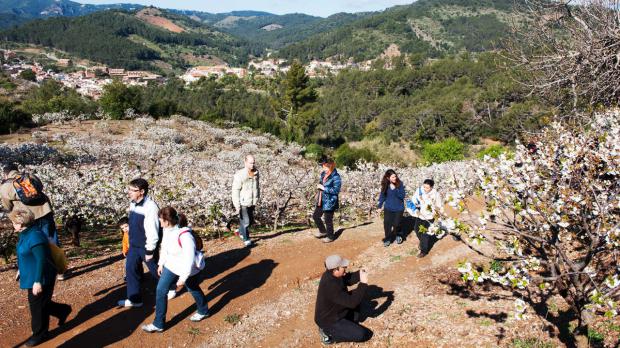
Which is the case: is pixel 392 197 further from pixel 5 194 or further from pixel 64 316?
pixel 5 194

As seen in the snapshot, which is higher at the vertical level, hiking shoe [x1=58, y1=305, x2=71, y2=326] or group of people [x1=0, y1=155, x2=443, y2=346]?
group of people [x1=0, y1=155, x2=443, y2=346]

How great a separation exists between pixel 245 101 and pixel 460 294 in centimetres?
8788

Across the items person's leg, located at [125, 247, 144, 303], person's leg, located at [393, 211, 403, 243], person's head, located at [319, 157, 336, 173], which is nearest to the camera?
person's leg, located at [125, 247, 144, 303]

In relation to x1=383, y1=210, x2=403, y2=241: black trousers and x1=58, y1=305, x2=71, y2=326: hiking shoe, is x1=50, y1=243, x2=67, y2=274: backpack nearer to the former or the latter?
x1=58, y1=305, x2=71, y2=326: hiking shoe

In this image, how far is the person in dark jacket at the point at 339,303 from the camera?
5637mm

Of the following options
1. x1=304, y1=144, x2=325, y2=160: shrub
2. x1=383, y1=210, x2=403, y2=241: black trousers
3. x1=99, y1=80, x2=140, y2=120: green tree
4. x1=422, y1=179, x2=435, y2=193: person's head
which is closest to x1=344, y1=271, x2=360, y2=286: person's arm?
x1=422, y1=179, x2=435, y2=193: person's head

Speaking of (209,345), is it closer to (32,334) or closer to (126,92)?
(32,334)

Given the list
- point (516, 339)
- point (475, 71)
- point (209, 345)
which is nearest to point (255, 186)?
point (209, 345)

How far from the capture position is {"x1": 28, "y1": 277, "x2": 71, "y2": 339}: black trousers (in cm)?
576

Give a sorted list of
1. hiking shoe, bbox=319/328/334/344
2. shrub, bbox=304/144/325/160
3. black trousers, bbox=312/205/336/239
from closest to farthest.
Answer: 1. hiking shoe, bbox=319/328/334/344
2. black trousers, bbox=312/205/336/239
3. shrub, bbox=304/144/325/160

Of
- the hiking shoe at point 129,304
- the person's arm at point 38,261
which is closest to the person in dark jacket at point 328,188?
the hiking shoe at point 129,304

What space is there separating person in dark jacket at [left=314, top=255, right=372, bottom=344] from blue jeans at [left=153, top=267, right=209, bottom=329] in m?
1.90

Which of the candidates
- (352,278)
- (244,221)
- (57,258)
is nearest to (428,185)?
(352,278)

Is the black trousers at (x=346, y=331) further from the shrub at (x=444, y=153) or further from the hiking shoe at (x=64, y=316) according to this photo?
the shrub at (x=444, y=153)
